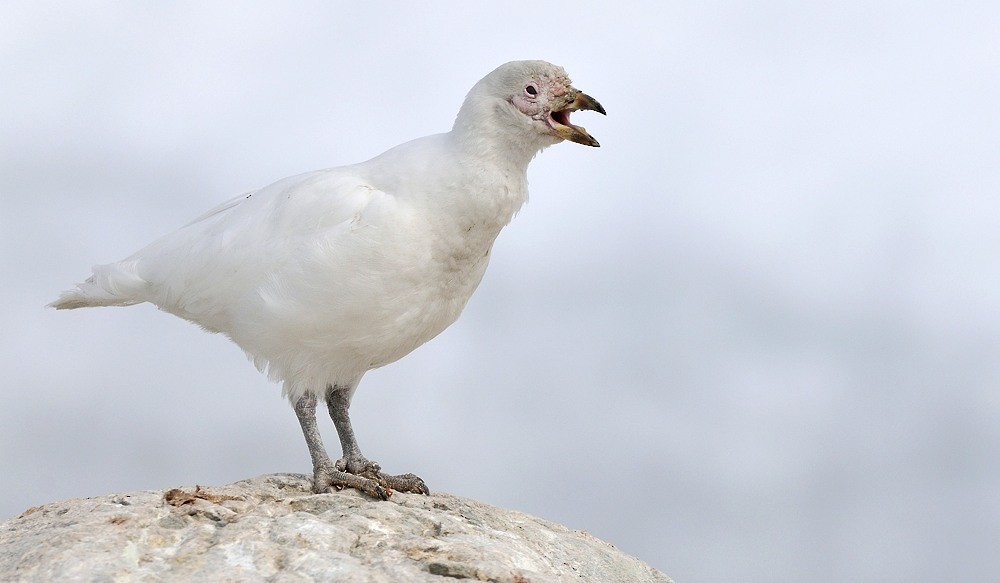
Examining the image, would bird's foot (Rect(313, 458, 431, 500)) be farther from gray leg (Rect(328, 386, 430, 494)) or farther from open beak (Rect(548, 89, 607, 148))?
open beak (Rect(548, 89, 607, 148))

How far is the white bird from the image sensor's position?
9.58m

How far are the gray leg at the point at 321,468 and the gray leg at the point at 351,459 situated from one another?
4.8 inches

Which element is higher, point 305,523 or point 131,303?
point 131,303

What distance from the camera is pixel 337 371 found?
1024cm

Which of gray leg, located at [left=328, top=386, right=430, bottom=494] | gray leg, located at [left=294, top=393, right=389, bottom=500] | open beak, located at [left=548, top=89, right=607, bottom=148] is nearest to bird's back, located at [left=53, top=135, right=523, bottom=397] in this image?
gray leg, located at [left=294, top=393, right=389, bottom=500]

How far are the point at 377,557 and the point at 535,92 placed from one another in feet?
14.2

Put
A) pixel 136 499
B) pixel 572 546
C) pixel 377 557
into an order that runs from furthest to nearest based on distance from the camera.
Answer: pixel 572 546
pixel 136 499
pixel 377 557

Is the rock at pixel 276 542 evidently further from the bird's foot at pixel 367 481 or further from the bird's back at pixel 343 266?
the bird's back at pixel 343 266

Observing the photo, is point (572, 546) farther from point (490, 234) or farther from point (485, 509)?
point (490, 234)

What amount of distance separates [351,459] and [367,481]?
3.12ft

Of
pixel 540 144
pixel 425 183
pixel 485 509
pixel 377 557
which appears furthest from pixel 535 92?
pixel 377 557

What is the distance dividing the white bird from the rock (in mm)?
784

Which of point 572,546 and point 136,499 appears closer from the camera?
point 136,499

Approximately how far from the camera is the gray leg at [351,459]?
9.61 m
